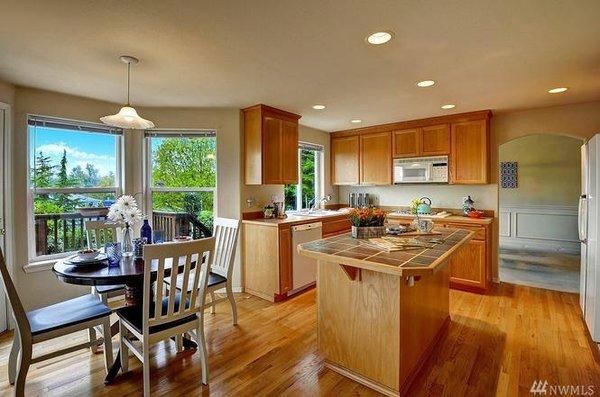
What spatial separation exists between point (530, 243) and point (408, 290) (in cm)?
580

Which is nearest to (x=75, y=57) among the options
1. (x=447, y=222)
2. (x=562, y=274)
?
(x=447, y=222)

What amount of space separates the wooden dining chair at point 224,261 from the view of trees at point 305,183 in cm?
176

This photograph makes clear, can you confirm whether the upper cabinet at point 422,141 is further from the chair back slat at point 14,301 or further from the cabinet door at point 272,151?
the chair back slat at point 14,301

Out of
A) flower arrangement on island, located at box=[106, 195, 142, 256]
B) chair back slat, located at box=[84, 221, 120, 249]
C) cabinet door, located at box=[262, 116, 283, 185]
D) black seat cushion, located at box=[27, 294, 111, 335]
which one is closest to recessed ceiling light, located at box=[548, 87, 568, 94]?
cabinet door, located at box=[262, 116, 283, 185]

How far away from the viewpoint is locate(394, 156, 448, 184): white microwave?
4230 mm

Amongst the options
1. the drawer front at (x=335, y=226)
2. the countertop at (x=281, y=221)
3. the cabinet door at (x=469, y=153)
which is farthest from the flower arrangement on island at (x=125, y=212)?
the cabinet door at (x=469, y=153)

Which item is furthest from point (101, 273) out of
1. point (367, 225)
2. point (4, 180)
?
point (367, 225)

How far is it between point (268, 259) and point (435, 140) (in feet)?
9.34

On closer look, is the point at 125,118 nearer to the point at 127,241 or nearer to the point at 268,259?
the point at 127,241

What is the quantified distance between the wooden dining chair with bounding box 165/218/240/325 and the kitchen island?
1.02 meters

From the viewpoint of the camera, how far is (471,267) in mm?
3734

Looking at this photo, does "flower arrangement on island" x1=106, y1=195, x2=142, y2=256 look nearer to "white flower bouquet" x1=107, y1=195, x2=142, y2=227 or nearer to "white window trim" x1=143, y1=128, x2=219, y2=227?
"white flower bouquet" x1=107, y1=195, x2=142, y2=227

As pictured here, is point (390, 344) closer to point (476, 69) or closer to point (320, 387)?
point (320, 387)

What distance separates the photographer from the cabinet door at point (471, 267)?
3.66 metres
